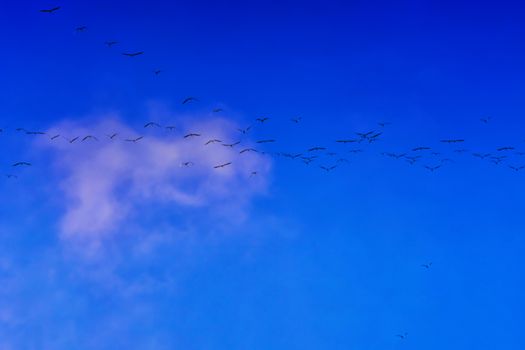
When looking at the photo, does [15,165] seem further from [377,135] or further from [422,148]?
[422,148]

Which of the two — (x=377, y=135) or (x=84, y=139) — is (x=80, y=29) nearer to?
(x=84, y=139)

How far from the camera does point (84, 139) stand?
8.45 metres

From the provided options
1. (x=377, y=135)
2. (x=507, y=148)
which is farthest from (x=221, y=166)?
(x=507, y=148)

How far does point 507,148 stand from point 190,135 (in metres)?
4.99

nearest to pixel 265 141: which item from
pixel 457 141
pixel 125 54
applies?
pixel 125 54

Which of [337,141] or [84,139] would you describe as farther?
→ [337,141]

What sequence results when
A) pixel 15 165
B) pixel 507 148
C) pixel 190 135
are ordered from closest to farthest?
pixel 15 165 < pixel 190 135 < pixel 507 148

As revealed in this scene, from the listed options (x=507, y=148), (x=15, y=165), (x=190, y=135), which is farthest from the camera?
(x=507, y=148)

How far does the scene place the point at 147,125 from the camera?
8602mm

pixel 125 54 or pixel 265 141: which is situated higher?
pixel 125 54

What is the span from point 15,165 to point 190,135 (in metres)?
2.47

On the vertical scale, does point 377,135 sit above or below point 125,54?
below

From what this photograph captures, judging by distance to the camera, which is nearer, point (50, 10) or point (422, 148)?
point (50, 10)

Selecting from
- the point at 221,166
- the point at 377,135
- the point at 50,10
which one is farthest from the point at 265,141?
the point at 50,10
